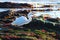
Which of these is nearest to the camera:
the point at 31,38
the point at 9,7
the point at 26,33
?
the point at 31,38

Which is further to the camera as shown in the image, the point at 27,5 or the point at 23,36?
the point at 27,5

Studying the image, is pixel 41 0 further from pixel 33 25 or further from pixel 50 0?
pixel 33 25

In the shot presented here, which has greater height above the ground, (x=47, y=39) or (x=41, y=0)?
(x=47, y=39)

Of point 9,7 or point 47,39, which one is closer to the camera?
point 47,39

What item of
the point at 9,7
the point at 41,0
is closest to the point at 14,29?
the point at 9,7

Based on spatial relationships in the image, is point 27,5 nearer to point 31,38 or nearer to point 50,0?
point 50,0

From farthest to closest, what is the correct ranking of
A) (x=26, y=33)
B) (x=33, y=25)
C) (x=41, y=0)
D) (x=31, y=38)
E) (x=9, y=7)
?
(x=41, y=0), (x=9, y=7), (x=33, y=25), (x=26, y=33), (x=31, y=38)

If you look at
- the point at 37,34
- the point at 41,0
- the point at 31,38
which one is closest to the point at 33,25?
the point at 37,34

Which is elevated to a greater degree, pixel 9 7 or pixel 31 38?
pixel 31 38

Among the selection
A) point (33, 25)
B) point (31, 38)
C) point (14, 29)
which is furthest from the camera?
point (33, 25)
